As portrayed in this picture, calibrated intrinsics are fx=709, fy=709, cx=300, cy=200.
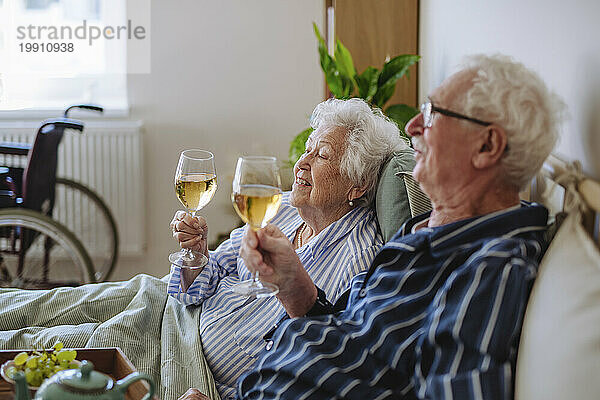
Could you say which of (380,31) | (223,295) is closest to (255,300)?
(223,295)

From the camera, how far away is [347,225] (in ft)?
6.14

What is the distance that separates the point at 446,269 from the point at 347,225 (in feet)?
2.29

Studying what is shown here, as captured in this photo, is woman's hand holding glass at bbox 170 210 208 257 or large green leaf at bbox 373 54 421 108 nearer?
woman's hand holding glass at bbox 170 210 208 257

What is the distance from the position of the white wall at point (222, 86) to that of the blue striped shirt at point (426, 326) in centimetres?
284

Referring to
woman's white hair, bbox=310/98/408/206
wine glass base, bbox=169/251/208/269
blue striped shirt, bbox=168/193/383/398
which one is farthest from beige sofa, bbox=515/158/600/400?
wine glass base, bbox=169/251/208/269

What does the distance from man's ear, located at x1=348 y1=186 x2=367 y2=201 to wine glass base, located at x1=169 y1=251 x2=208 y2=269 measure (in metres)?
0.42

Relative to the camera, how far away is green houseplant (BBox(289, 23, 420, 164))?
108 inches

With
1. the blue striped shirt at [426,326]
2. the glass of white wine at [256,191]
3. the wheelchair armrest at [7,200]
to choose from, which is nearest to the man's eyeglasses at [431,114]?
the blue striped shirt at [426,326]

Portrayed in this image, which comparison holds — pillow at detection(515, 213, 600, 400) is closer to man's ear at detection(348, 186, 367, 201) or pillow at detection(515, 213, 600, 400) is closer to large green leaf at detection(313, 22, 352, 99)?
man's ear at detection(348, 186, 367, 201)

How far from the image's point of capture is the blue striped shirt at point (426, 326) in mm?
1033

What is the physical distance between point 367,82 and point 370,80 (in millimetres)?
19

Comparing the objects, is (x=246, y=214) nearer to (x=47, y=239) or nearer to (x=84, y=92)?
(x=47, y=239)

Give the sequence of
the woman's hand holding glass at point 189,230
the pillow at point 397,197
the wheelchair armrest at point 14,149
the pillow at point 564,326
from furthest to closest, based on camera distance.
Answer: the wheelchair armrest at point 14,149 → the woman's hand holding glass at point 189,230 → the pillow at point 397,197 → the pillow at point 564,326

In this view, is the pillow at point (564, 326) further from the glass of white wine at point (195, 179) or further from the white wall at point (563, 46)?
the glass of white wine at point (195, 179)
